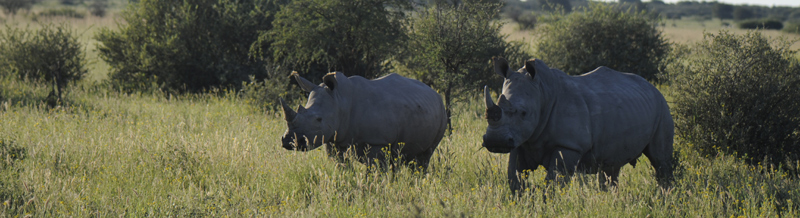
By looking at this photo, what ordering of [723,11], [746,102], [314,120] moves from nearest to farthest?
[314,120], [746,102], [723,11]

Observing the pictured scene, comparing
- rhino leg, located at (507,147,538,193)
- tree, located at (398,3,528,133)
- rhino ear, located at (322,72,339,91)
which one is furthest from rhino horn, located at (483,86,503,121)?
tree, located at (398,3,528,133)

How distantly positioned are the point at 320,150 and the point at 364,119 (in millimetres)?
1437

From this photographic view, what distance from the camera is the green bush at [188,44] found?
1544cm

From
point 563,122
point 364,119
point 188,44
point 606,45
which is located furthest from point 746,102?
point 188,44

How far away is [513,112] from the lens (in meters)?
5.25

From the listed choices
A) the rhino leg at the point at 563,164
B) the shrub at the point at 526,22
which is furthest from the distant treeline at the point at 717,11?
the rhino leg at the point at 563,164

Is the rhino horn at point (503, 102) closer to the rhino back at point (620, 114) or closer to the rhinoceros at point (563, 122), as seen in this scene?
the rhinoceros at point (563, 122)

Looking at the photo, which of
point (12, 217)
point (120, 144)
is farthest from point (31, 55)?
point (12, 217)

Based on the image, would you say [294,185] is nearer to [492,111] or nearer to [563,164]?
[492,111]

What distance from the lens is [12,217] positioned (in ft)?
17.1

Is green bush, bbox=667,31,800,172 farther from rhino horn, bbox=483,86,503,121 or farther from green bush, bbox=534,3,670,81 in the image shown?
green bush, bbox=534,3,670,81

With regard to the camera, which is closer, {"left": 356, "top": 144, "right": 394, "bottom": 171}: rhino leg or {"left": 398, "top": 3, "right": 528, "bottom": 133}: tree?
{"left": 356, "top": 144, "right": 394, "bottom": 171}: rhino leg

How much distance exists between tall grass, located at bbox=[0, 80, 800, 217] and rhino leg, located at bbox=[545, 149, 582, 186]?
0.10 meters

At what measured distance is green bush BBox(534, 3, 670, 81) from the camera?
16.1 meters
